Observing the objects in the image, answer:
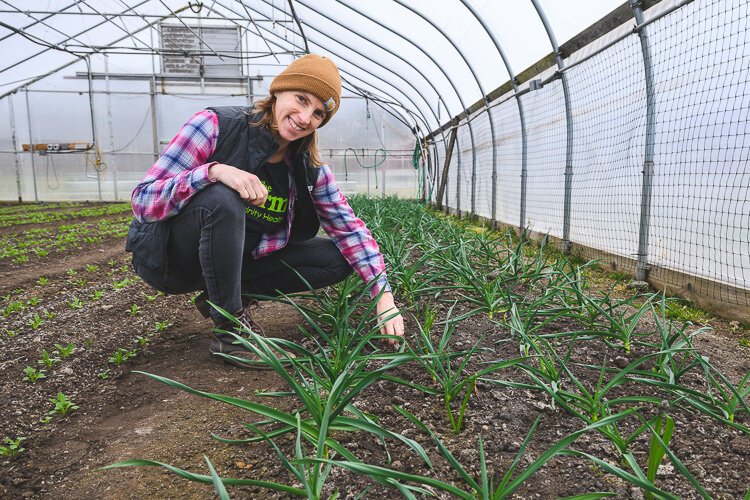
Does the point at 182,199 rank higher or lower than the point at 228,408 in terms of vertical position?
higher

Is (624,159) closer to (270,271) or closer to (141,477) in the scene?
(270,271)

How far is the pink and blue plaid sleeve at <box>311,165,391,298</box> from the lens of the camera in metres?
2.09

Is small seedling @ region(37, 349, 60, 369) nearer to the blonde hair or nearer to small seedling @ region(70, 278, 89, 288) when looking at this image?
the blonde hair

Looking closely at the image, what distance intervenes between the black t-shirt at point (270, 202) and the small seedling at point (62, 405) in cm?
86

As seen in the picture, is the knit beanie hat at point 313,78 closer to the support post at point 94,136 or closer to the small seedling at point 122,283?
the small seedling at point 122,283

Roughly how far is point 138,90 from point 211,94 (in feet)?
6.35

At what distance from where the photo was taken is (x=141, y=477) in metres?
1.22

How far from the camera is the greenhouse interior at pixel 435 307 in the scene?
116 centimetres

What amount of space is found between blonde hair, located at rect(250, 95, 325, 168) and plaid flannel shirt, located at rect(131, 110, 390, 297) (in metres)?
0.08

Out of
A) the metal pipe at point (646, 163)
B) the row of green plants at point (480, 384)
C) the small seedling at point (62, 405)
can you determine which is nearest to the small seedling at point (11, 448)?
the small seedling at point (62, 405)

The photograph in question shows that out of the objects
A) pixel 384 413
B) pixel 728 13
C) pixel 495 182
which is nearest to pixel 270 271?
pixel 384 413

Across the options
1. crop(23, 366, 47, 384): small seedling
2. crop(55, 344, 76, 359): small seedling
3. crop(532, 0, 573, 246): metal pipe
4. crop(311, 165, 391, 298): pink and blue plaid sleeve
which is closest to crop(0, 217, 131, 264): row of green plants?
crop(55, 344, 76, 359): small seedling

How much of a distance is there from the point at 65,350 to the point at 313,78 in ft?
4.97

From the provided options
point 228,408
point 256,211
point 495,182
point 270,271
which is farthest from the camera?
point 495,182
